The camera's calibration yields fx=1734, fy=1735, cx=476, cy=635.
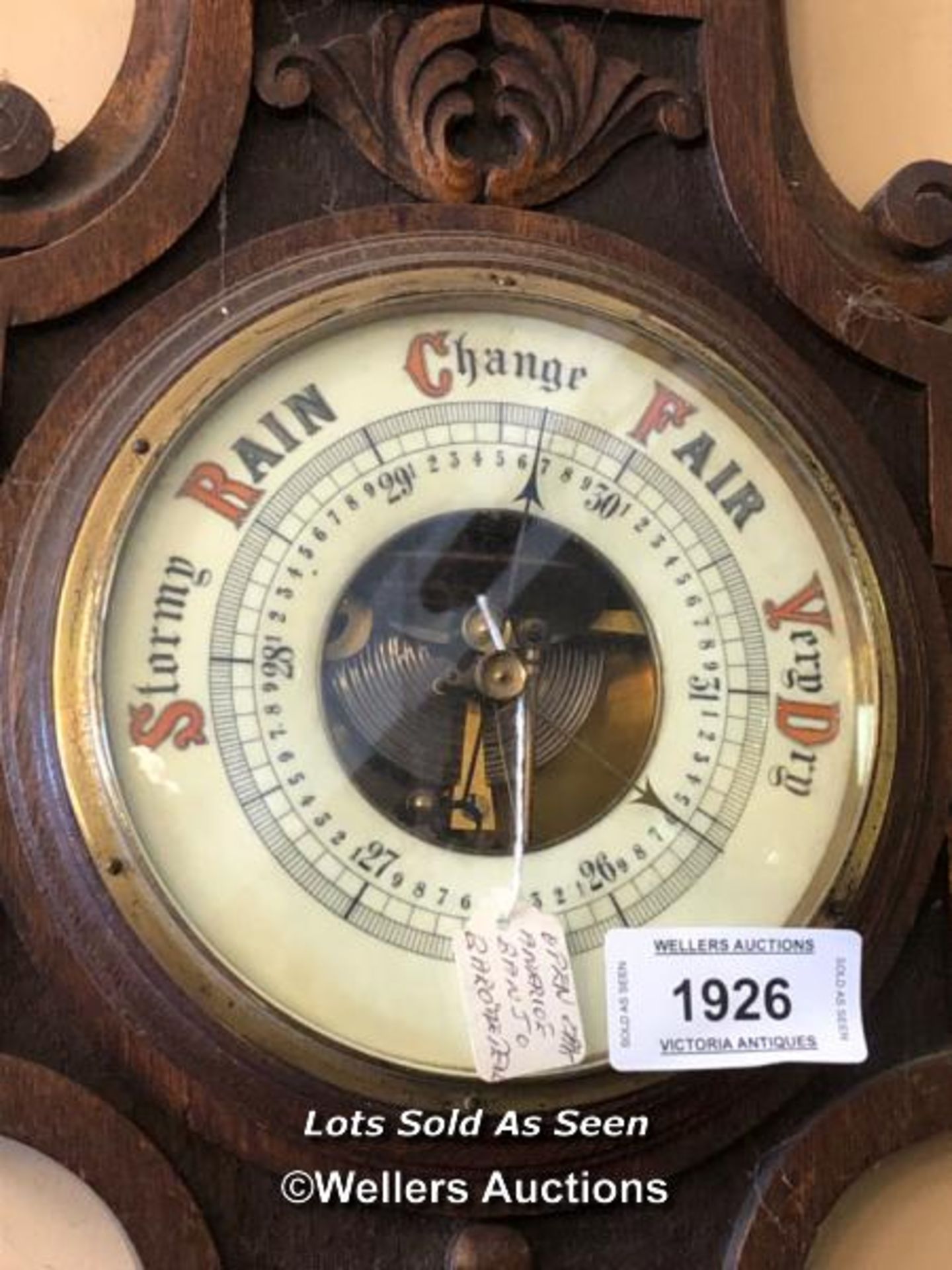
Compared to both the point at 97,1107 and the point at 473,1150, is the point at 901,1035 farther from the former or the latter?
the point at 97,1107

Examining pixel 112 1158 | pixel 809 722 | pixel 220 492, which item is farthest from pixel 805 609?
pixel 112 1158

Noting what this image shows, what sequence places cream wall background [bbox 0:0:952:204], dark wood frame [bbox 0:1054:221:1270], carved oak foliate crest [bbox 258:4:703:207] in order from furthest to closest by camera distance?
cream wall background [bbox 0:0:952:204] < carved oak foliate crest [bbox 258:4:703:207] < dark wood frame [bbox 0:1054:221:1270]

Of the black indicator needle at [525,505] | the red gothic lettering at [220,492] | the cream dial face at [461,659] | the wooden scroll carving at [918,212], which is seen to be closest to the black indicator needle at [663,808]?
the cream dial face at [461,659]

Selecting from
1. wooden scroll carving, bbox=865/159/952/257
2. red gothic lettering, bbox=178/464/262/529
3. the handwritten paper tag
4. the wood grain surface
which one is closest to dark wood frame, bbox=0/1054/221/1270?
the wood grain surface

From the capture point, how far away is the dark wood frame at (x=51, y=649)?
2.38 ft

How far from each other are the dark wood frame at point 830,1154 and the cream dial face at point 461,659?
0.31 feet

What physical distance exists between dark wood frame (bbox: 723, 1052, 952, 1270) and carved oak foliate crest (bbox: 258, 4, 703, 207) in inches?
17.6

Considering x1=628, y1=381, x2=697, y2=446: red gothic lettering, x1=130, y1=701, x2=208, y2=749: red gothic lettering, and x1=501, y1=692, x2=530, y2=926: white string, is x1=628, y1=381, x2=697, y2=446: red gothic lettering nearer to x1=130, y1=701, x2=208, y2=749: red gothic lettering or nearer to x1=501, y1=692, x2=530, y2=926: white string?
x1=501, y1=692, x2=530, y2=926: white string

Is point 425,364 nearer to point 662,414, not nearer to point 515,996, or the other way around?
point 662,414

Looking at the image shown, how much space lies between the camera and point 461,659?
767 mm

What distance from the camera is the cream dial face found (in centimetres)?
72

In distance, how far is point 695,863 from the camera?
76cm

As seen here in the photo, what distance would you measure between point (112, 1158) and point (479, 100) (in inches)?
20.4

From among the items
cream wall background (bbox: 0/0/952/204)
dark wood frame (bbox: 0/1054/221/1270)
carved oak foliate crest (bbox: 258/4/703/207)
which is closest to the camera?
dark wood frame (bbox: 0/1054/221/1270)
